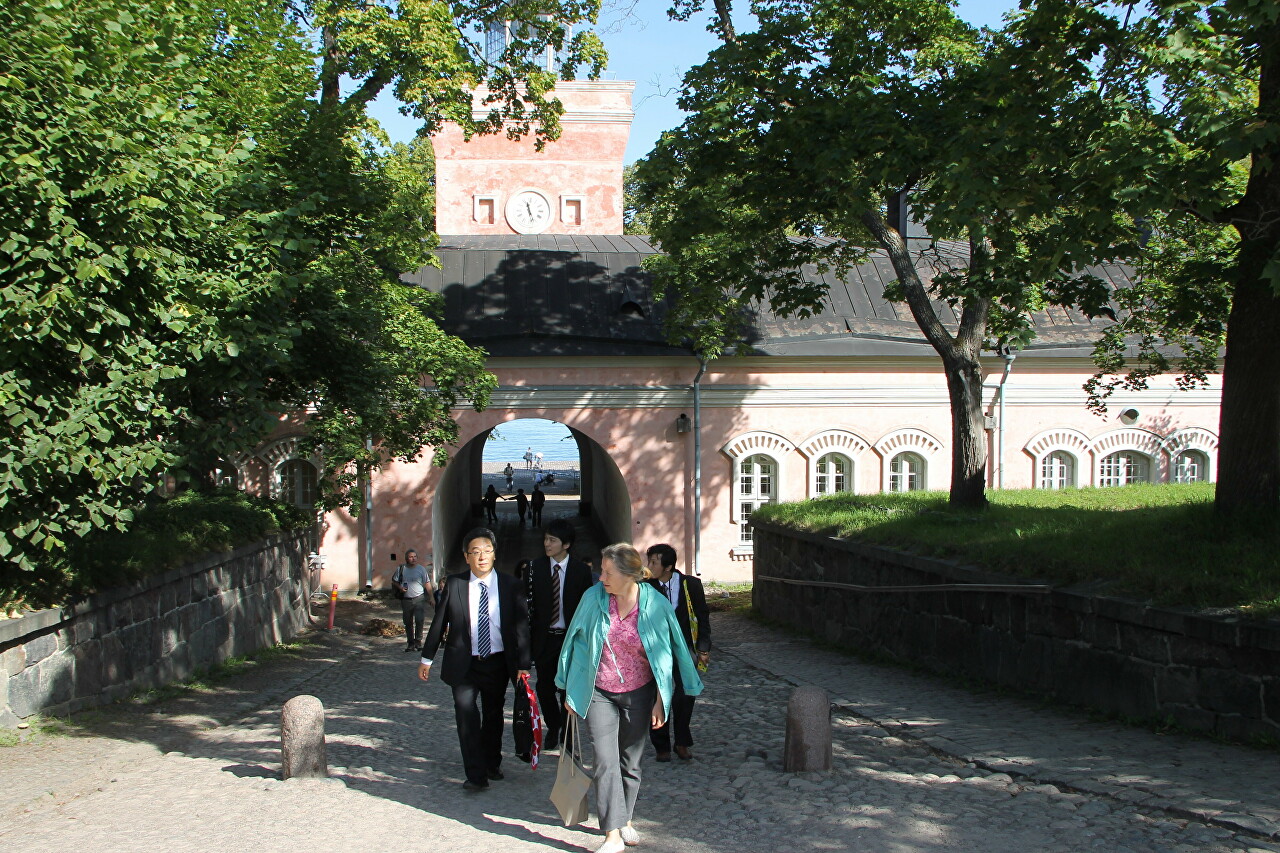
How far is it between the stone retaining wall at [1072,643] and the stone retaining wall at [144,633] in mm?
7414

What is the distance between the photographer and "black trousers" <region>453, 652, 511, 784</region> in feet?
21.8

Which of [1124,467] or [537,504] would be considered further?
[537,504]

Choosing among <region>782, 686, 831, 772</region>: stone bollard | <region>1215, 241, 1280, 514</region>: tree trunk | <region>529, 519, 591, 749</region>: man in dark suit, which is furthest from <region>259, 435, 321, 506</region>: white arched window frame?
<region>1215, 241, 1280, 514</region>: tree trunk

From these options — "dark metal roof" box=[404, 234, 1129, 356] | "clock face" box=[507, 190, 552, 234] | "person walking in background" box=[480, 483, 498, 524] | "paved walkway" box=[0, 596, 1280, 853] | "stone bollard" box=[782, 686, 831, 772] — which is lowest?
"person walking in background" box=[480, 483, 498, 524]

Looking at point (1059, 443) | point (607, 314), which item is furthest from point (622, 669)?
point (1059, 443)

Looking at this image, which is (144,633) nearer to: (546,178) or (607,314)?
(607,314)

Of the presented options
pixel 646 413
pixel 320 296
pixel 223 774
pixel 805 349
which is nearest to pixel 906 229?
pixel 805 349

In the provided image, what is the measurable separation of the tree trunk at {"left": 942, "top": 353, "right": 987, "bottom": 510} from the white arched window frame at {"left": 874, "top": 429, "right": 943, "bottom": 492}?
9.75 m

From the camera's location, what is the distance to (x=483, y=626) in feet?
22.0

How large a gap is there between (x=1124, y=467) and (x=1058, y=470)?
5.11 ft

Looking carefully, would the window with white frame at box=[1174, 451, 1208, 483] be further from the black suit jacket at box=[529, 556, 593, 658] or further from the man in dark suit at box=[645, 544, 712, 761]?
the black suit jacket at box=[529, 556, 593, 658]

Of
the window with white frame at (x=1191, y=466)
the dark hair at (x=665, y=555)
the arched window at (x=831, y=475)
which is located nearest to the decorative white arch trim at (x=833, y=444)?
the arched window at (x=831, y=475)

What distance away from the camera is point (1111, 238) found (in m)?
8.69

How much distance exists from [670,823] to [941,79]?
8.92 meters
